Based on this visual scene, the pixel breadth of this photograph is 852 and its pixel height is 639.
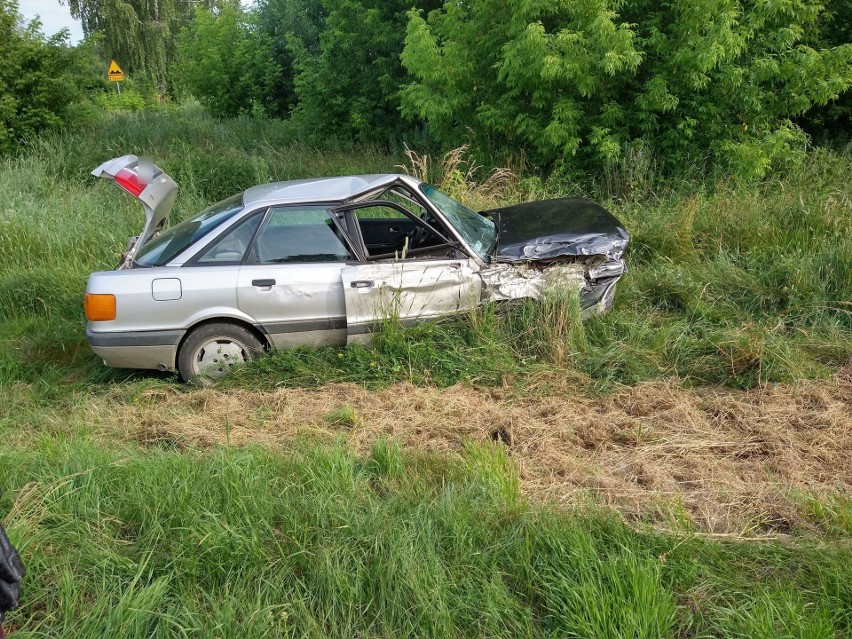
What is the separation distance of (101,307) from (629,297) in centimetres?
458

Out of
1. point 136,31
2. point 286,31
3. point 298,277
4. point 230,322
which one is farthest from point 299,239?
point 136,31

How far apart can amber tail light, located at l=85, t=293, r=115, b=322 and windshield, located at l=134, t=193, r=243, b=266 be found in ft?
1.41

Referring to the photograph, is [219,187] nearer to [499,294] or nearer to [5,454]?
[499,294]

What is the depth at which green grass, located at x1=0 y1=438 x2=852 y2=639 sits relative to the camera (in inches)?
121

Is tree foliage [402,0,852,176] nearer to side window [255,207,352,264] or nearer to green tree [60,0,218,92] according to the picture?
side window [255,207,352,264]

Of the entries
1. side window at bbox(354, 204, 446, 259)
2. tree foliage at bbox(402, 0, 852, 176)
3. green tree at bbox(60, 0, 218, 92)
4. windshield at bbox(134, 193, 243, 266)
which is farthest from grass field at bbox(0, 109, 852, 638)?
green tree at bbox(60, 0, 218, 92)

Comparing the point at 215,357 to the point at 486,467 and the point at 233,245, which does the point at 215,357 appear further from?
the point at 486,467

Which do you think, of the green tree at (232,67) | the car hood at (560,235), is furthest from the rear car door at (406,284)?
the green tree at (232,67)

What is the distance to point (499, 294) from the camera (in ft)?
19.8

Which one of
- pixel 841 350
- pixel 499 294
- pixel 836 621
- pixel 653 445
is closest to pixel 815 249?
pixel 841 350

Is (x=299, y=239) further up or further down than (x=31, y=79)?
further down

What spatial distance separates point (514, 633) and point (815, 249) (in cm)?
590

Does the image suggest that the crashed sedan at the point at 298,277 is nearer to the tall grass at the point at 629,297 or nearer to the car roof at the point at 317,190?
the car roof at the point at 317,190

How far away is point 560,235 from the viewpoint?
6156 millimetres
